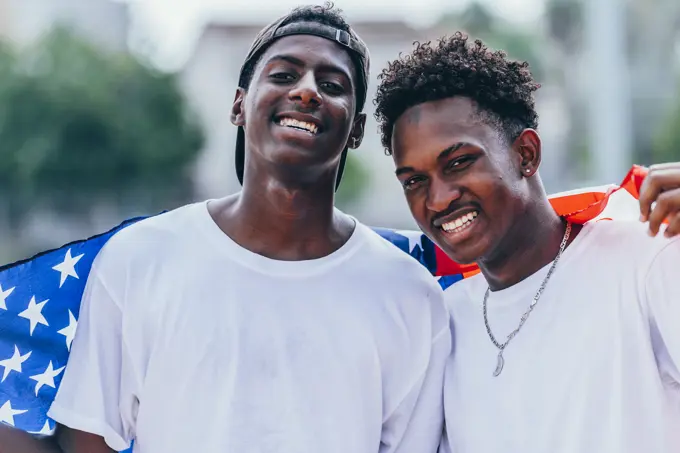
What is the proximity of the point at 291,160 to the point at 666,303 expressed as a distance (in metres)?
1.32

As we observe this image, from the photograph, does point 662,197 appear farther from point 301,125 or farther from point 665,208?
point 301,125

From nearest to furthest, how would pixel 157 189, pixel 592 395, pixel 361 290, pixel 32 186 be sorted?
1. pixel 592 395
2. pixel 361 290
3. pixel 32 186
4. pixel 157 189

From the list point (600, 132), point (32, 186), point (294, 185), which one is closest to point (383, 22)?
point (32, 186)

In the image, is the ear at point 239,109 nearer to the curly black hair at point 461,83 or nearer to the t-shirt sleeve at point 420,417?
the curly black hair at point 461,83

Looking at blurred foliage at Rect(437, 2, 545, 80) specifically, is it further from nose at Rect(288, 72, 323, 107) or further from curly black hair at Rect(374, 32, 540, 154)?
nose at Rect(288, 72, 323, 107)

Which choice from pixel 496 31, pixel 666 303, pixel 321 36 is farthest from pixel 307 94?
pixel 496 31

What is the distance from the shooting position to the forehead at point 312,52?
3.21 metres

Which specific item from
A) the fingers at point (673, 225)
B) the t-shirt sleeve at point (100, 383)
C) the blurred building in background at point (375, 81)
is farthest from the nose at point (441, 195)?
the blurred building in background at point (375, 81)

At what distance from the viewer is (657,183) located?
2.53 metres

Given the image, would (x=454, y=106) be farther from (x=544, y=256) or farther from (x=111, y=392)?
(x=111, y=392)

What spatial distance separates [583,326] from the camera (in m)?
2.76

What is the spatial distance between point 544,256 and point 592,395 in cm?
54

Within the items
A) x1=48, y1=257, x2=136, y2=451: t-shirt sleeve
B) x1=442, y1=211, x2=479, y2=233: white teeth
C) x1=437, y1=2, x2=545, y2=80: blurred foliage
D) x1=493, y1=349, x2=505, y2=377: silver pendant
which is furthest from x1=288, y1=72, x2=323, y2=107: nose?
x1=437, y1=2, x2=545, y2=80: blurred foliage

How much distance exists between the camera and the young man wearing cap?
2902mm
